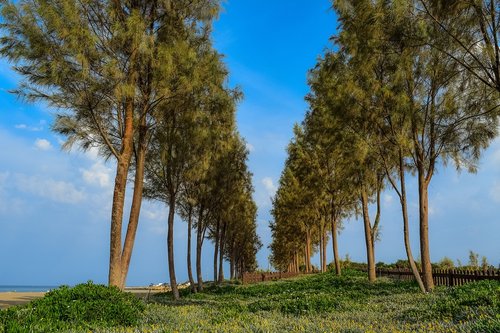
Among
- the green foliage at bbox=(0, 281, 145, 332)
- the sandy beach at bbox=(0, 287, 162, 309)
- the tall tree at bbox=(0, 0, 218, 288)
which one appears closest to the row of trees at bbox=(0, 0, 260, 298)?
the tall tree at bbox=(0, 0, 218, 288)

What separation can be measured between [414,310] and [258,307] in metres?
4.30

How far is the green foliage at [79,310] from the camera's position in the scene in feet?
25.1

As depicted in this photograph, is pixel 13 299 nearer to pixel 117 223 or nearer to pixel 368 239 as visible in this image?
pixel 117 223

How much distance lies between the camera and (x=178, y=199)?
28.6 metres

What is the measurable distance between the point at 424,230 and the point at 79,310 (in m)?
12.9

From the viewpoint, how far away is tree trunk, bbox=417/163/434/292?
16594 mm

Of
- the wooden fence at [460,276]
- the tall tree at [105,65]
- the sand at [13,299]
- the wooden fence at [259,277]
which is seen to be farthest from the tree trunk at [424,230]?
the wooden fence at [259,277]

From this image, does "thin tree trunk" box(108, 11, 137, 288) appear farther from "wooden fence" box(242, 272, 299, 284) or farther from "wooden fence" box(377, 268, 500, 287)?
"wooden fence" box(242, 272, 299, 284)

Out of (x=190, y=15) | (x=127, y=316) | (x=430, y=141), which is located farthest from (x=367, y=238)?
(x=127, y=316)

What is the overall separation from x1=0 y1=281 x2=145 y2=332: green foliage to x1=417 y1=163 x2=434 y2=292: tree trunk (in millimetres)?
11289

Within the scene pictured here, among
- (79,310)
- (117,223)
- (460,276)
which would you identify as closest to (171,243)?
(117,223)

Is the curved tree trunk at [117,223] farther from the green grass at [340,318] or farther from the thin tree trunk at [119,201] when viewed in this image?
the green grass at [340,318]

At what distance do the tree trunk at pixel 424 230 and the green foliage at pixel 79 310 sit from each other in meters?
11.3

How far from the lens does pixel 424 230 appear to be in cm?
1672
